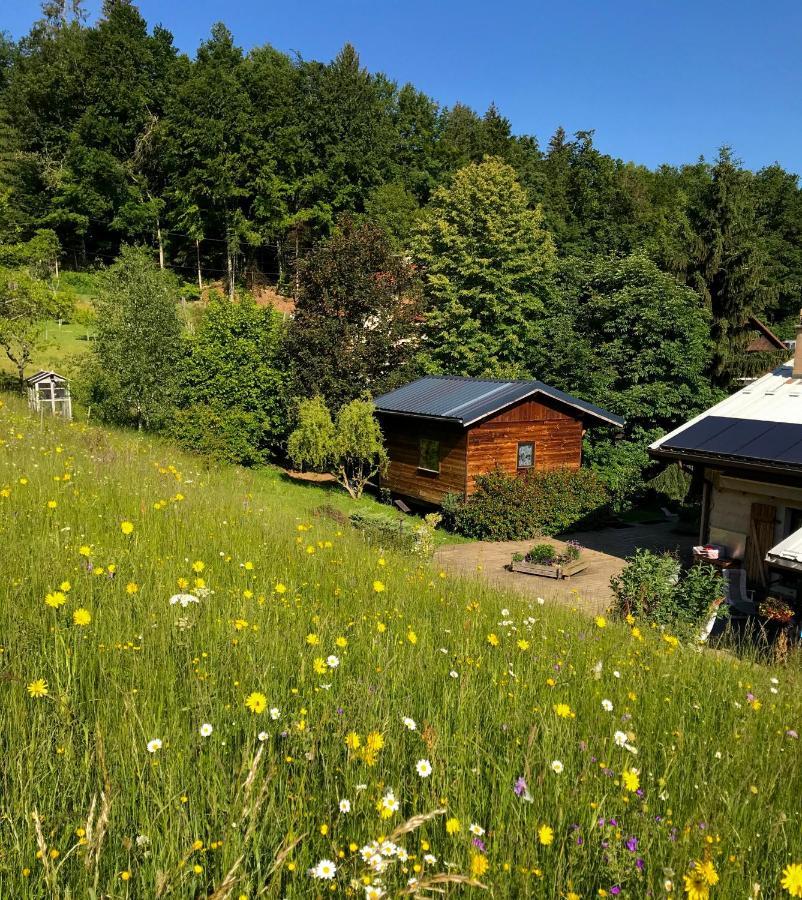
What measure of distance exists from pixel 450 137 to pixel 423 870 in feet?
239

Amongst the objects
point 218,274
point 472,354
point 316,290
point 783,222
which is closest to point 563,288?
point 472,354

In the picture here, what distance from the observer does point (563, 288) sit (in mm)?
37031

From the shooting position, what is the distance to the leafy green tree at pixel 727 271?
33.6 meters

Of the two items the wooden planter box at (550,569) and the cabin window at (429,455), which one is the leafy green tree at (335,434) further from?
the wooden planter box at (550,569)

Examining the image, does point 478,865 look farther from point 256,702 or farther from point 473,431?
point 473,431

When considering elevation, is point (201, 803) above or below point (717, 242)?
below

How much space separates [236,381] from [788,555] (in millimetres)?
21737

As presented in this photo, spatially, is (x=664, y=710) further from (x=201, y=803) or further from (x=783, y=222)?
(x=783, y=222)

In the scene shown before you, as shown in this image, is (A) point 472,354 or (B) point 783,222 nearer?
(A) point 472,354

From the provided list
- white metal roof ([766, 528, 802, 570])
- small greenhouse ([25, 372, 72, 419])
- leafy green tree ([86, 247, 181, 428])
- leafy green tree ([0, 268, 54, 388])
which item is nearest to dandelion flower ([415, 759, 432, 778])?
white metal roof ([766, 528, 802, 570])

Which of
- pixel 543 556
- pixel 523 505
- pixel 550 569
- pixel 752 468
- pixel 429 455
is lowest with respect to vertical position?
pixel 550 569

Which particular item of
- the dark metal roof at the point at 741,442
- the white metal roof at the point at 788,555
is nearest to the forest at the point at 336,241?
the dark metal roof at the point at 741,442

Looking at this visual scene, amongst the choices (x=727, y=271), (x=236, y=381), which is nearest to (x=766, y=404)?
(x=236, y=381)

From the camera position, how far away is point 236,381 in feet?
92.8
